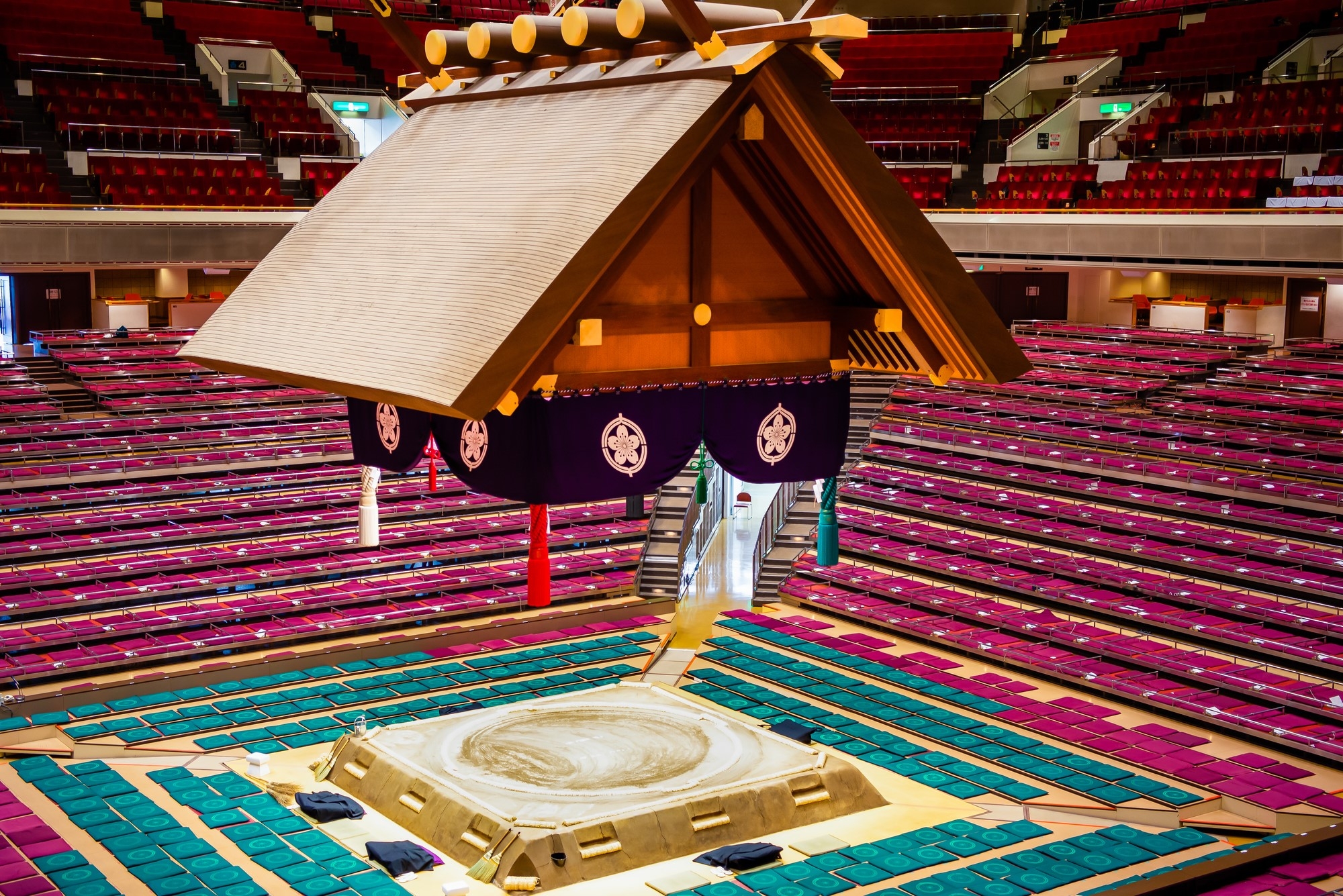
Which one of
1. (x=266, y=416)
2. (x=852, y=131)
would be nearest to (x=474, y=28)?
(x=852, y=131)

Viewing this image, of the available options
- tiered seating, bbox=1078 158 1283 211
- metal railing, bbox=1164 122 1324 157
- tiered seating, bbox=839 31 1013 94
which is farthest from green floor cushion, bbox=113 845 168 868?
tiered seating, bbox=839 31 1013 94

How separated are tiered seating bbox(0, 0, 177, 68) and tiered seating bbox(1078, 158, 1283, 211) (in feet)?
36.0

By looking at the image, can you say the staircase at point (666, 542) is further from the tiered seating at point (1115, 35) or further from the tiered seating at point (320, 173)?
the tiered seating at point (1115, 35)

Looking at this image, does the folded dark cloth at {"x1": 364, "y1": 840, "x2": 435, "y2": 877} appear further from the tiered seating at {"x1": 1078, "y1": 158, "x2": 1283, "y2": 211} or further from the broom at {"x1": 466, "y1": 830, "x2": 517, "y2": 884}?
the tiered seating at {"x1": 1078, "y1": 158, "x2": 1283, "y2": 211}

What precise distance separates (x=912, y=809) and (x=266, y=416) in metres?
8.76

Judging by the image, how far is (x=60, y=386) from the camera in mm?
14664

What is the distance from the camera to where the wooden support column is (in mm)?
4914

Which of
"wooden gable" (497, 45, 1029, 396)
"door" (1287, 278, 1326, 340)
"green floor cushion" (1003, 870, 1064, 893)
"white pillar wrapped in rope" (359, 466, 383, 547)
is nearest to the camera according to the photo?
"wooden gable" (497, 45, 1029, 396)

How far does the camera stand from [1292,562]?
10766 millimetres

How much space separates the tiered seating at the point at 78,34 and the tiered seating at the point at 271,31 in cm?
59

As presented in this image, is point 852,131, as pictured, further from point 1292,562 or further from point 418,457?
point 1292,562

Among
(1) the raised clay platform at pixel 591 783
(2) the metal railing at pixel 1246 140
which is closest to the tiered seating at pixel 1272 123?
(2) the metal railing at pixel 1246 140

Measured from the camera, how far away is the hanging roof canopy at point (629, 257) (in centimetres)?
444

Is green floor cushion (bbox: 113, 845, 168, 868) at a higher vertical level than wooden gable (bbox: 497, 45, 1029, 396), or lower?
lower
